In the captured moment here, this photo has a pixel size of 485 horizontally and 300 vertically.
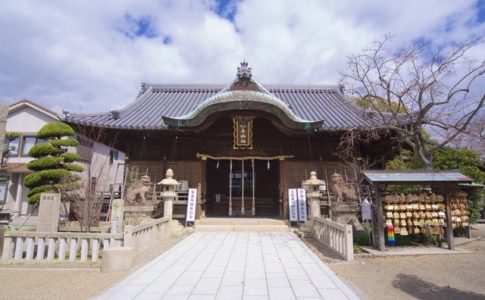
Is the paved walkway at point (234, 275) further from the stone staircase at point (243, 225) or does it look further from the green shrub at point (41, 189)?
the green shrub at point (41, 189)

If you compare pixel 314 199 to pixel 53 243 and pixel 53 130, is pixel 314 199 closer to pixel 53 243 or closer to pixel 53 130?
pixel 53 243

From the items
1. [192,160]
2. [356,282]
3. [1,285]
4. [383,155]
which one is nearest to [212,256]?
[356,282]

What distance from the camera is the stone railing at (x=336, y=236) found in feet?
22.7

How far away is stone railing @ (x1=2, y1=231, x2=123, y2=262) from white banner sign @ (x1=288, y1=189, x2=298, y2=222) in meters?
6.39

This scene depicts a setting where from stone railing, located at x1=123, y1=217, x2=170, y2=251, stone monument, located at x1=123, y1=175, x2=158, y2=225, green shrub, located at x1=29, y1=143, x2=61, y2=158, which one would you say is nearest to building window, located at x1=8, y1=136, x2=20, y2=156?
green shrub, located at x1=29, y1=143, x2=61, y2=158

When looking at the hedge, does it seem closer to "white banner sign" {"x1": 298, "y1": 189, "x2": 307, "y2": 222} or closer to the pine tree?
the pine tree

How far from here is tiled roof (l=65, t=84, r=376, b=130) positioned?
12.6 m

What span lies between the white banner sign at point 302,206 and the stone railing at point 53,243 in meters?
6.58

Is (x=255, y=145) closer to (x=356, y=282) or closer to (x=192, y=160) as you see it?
(x=192, y=160)

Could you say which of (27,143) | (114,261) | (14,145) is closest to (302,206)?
(114,261)

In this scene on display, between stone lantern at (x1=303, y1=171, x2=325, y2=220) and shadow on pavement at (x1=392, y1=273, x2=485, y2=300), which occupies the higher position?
stone lantern at (x1=303, y1=171, x2=325, y2=220)

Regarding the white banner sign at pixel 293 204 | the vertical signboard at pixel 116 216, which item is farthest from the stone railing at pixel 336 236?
the vertical signboard at pixel 116 216

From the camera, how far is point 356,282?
212 inches

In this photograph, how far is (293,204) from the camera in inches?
446
